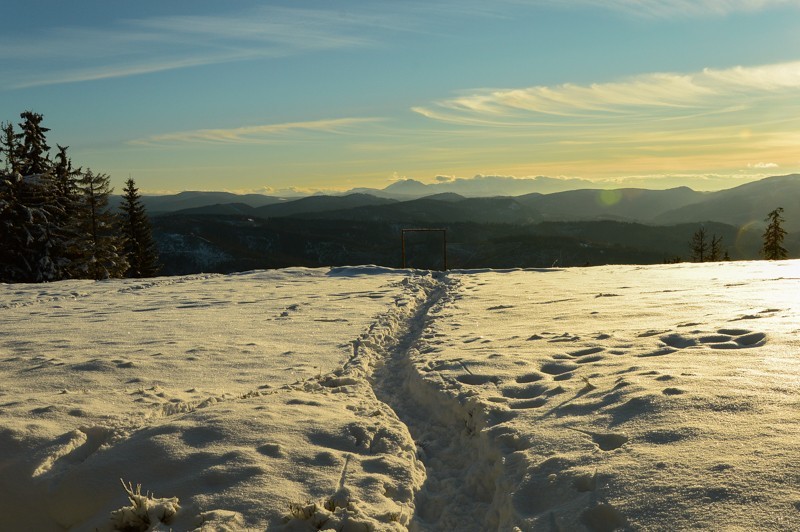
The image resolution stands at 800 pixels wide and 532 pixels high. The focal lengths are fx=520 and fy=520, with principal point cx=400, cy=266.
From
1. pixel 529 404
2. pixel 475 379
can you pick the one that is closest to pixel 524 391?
pixel 529 404

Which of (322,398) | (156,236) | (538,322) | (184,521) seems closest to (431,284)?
(538,322)

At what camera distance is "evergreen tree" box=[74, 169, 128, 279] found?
40562mm

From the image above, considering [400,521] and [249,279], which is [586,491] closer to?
[400,521]

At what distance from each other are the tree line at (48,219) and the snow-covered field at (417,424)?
100 ft

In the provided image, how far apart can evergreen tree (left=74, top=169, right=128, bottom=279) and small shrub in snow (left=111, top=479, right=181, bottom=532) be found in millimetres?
41678

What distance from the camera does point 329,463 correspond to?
5.48m

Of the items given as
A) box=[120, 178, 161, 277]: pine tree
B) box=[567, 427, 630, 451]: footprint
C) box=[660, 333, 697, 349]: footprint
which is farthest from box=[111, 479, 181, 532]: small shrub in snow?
box=[120, 178, 161, 277]: pine tree

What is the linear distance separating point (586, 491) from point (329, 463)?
8.45 feet

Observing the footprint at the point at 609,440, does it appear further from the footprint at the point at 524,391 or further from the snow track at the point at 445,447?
the footprint at the point at 524,391

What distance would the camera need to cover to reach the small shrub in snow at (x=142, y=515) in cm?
431

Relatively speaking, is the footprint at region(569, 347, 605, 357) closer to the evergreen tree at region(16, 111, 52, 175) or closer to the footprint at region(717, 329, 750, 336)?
the footprint at region(717, 329, 750, 336)

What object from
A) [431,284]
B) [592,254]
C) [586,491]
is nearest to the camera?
[586,491]

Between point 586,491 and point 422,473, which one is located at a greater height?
point 586,491

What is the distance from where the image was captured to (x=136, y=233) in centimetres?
5641
